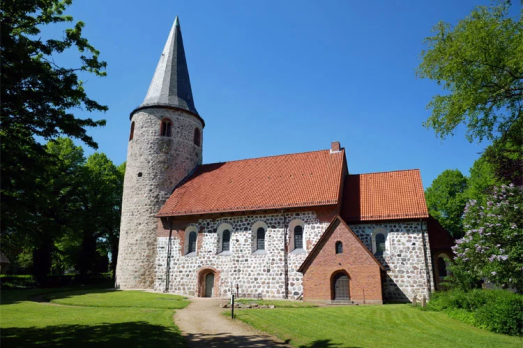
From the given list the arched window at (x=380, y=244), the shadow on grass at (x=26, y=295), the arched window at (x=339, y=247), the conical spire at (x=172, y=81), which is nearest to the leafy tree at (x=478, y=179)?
the arched window at (x=380, y=244)

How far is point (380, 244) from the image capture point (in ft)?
64.0

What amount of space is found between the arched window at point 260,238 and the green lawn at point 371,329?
24.8 ft

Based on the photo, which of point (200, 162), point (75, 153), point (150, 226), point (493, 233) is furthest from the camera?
point (75, 153)

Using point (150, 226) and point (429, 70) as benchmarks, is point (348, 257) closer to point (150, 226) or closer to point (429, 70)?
point (429, 70)

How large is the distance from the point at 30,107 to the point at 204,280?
Result: 615 inches

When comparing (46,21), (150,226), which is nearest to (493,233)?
(46,21)

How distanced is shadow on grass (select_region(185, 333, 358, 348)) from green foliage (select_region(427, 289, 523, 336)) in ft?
20.1

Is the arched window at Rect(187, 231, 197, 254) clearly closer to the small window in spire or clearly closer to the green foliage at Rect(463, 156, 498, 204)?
the small window in spire

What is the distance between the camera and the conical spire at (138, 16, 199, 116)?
26723 mm

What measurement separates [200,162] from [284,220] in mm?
10560

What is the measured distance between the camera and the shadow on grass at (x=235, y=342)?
8240 mm

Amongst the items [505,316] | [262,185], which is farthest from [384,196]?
[505,316]

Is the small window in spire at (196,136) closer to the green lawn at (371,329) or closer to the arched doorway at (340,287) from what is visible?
the arched doorway at (340,287)

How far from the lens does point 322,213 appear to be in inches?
782
